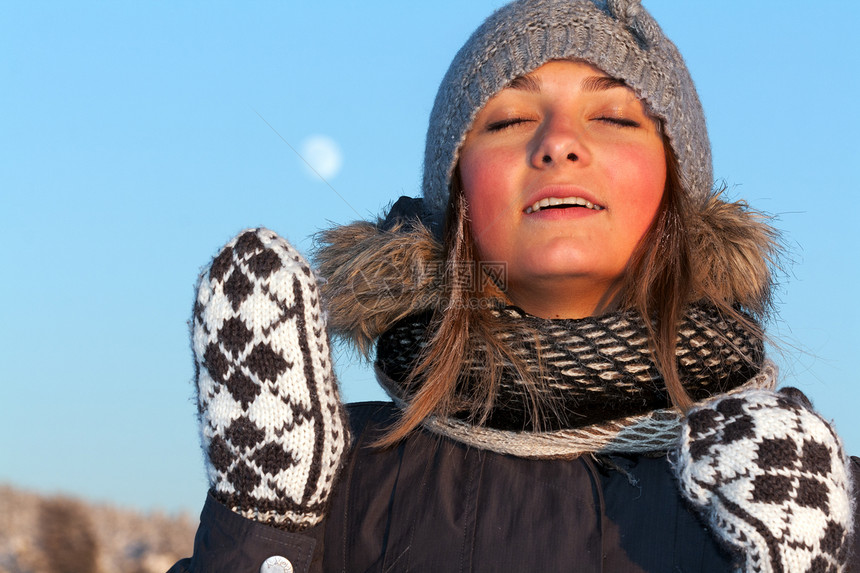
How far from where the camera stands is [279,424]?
1.94 m

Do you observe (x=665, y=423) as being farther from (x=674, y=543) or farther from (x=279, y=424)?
(x=279, y=424)

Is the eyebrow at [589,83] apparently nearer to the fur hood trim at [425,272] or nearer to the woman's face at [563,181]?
the woman's face at [563,181]

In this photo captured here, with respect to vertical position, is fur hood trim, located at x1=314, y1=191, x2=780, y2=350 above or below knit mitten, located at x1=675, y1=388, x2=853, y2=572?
above

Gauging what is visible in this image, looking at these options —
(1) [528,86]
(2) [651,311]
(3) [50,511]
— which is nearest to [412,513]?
(2) [651,311]

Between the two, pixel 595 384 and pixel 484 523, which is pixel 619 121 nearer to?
pixel 595 384

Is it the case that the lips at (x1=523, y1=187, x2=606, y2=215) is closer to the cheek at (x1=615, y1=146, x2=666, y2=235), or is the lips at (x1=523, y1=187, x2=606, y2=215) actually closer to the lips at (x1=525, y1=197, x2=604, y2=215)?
the lips at (x1=525, y1=197, x2=604, y2=215)

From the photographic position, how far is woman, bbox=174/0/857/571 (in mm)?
1898

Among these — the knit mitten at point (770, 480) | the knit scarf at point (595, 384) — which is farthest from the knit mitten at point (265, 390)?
Result: the knit mitten at point (770, 480)

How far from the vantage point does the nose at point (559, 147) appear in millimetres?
2252

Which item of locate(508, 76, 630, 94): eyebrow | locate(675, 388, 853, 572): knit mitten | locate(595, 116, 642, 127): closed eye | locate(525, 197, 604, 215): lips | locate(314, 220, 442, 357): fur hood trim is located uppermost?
locate(508, 76, 630, 94): eyebrow

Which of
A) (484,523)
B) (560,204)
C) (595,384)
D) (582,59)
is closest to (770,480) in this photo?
(595,384)

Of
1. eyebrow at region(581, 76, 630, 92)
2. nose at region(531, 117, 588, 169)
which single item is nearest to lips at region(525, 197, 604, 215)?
nose at region(531, 117, 588, 169)

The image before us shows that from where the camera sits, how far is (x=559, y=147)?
88.4 inches

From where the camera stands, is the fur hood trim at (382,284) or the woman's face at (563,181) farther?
the fur hood trim at (382,284)
